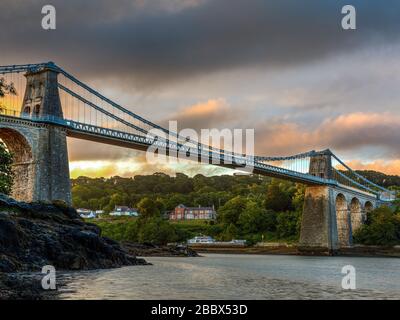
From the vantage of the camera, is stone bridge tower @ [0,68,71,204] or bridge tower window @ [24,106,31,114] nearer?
stone bridge tower @ [0,68,71,204]

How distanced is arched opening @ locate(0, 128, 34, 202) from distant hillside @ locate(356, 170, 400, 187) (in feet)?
349

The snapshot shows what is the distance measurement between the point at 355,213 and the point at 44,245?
200 feet

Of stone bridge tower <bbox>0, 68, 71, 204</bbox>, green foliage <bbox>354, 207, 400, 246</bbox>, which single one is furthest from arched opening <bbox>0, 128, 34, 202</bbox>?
green foliage <bbox>354, 207, 400, 246</bbox>

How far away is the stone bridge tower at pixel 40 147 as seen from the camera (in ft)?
124

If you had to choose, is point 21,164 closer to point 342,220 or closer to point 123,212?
point 342,220

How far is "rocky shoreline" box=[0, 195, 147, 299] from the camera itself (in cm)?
2258

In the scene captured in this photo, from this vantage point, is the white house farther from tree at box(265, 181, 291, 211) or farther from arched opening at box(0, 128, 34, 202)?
arched opening at box(0, 128, 34, 202)

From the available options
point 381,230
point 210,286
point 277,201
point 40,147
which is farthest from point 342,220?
point 210,286

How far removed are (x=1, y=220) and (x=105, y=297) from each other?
7923 mm

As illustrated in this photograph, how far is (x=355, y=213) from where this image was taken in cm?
7988

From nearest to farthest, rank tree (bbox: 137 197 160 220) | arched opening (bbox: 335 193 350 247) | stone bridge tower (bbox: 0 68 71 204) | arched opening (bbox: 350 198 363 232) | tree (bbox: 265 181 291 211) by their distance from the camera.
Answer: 1. stone bridge tower (bbox: 0 68 71 204)
2. arched opening (bbox: 335 193 350 247)
3. arched opening (bbox: 350 198 363 232)
4. tree (bbox: 265 181 291 211)
5. tree (bbox: 137 197 160 220)

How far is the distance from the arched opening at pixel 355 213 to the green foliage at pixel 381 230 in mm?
2277
